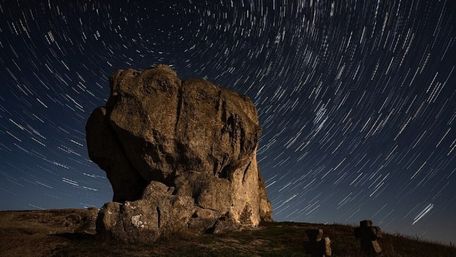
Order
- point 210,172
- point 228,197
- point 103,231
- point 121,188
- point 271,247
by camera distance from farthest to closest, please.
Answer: point 121,188
point 210,172
point 228,197
point 271,247
point 103,231

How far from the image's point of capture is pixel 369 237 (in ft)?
71.9

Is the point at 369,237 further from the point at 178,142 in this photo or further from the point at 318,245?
the point at 178,142

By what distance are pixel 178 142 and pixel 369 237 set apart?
17.6 meters

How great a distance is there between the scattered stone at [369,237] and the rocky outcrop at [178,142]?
31.3 ft

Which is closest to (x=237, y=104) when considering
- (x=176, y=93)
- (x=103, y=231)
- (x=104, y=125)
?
(x=176, y=93)

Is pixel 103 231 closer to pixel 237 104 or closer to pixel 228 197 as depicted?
pixel 228 197

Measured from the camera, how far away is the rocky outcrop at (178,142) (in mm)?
31719

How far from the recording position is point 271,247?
23.0 meters

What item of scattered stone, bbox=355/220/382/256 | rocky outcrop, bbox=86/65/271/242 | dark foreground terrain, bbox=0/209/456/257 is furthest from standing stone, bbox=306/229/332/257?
rocky outcrop, bbox=86/65/271/242

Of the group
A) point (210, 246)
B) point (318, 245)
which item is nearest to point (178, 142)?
point (210, 246)

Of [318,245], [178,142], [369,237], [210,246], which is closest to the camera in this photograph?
[318,245]

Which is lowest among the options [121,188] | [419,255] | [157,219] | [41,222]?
[419,255]

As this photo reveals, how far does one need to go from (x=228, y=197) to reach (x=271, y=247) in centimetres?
915

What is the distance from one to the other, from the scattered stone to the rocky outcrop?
31.3 feet
